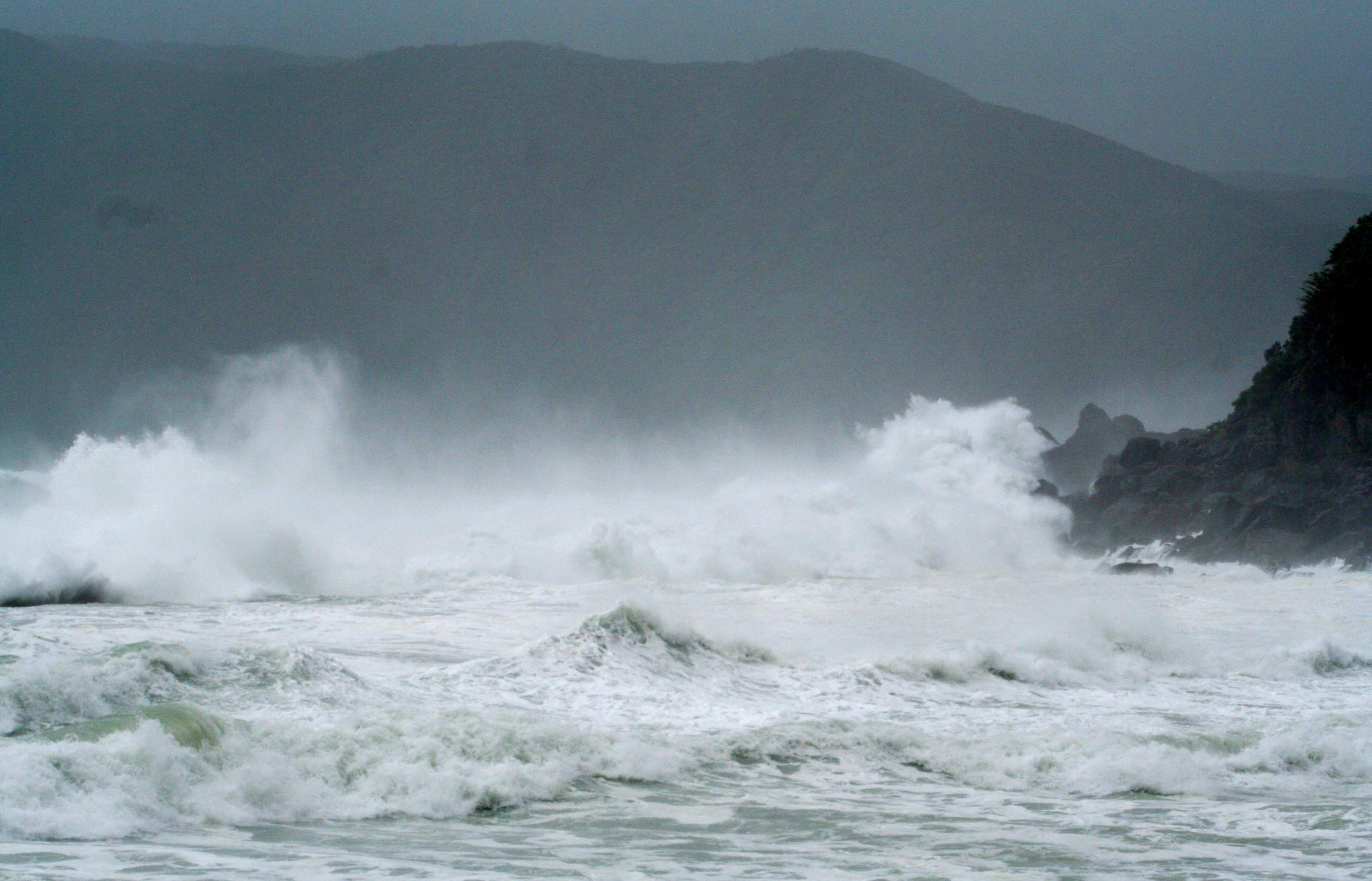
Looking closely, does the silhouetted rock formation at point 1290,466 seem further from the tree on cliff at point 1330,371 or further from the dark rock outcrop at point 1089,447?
the dark rock outcrop at point 1089,447

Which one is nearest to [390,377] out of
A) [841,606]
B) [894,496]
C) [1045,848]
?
[894,496]

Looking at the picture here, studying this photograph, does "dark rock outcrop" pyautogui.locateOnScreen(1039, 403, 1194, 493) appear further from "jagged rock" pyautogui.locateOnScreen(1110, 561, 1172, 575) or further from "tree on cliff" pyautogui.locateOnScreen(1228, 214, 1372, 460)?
"jagged rock" pyautogui.locateOnScreen(1110, 561, 1172, 575)

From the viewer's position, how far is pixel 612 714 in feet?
35.5

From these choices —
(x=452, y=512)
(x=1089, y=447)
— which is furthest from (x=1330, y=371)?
(x=452, y=512)

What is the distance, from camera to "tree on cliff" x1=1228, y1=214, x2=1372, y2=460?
36.9m

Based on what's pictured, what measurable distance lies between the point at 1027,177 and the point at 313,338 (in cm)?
5017

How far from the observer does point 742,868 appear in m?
6.68

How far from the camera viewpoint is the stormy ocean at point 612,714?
23.1 ft

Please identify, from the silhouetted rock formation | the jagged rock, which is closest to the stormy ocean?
the jagged rock

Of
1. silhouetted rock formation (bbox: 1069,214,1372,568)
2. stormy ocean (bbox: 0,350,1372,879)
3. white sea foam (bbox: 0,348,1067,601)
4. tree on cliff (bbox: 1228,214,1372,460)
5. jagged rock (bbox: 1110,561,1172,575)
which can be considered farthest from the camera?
tree on cliff (bbox: 1228,214,1372,460)

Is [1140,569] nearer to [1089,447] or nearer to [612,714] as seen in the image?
[1089,447]

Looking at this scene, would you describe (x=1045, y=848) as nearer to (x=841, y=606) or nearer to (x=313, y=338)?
(x=841, y=606)

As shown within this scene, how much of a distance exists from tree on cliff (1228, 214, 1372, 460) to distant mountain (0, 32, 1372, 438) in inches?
1259

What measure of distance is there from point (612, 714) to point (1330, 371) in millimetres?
35107
